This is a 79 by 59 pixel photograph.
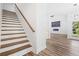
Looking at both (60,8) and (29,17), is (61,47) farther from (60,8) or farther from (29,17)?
(29,17)

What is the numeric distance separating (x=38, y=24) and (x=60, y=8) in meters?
0.89

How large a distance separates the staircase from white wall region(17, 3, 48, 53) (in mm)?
273

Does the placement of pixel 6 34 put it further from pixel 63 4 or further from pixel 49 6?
pixel 63 4

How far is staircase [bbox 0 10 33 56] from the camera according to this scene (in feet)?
7.29

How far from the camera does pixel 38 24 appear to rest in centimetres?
286

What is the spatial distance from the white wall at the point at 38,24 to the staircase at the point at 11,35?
0.90ft

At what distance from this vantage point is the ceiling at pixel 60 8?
208cm

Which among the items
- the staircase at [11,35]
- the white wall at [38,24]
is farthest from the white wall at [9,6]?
the white wall at [38,24]

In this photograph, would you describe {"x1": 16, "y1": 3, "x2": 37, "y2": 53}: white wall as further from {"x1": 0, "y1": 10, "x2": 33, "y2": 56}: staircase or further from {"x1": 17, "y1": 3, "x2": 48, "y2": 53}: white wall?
{"x1": 0, "y1": 10, "x2": 33, "y2": 56}: staircase

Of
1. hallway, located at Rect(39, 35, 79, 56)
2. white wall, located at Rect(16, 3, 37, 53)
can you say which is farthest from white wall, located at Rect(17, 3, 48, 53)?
hallway, located at Rect(39, 35, 79, 56)

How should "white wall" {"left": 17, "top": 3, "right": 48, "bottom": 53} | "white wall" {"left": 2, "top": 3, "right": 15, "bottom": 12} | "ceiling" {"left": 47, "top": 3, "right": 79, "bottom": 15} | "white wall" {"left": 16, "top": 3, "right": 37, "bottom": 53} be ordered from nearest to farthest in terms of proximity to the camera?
1. "ceiling" {"left": 47, "top": 3, "right": 79, "bottom": 15}
2. "white wall" {"left": 2, "top": 3, "right": 15, "bottom": 12}
3. "white wall" {"left": 16, "top": 3, "right": 37, "bottom": 53}
4. "white wall" {"left": 17, "top": 3, "right": 48, "bottom": 53}

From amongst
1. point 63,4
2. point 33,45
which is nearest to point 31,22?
point 33,45

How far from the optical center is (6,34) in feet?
7.30

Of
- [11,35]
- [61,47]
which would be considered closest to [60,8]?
[61,47]
